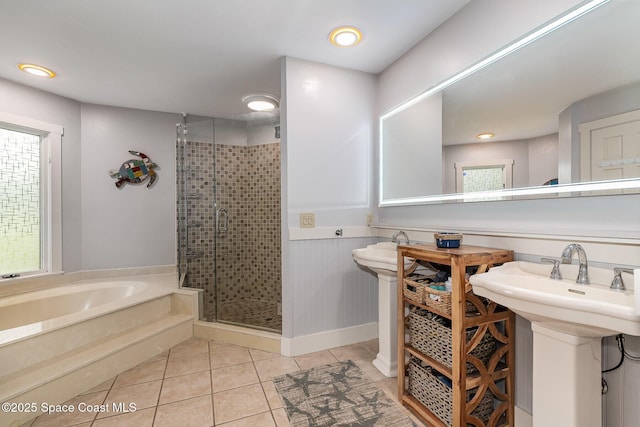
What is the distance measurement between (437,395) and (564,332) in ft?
2.42

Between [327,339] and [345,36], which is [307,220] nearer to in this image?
[327,339]

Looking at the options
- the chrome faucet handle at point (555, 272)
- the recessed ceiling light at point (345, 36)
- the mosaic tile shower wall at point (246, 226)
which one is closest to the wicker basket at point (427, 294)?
the chrome faucet handle at point (555, 272)

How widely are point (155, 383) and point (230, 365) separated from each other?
49 cm

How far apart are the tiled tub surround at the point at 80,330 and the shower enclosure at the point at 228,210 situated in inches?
14.9

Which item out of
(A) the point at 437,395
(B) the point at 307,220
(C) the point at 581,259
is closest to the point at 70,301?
(B) the point at 307,220

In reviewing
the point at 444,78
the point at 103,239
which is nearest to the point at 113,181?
the point at 103,239

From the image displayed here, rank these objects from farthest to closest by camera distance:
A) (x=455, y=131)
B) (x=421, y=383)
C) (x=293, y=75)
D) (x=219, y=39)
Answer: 1. (x=293, y=75)
2. (x=219, y=39)
3. (x=455, y=131)
4. (x=421, y=383)

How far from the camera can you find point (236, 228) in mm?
3064

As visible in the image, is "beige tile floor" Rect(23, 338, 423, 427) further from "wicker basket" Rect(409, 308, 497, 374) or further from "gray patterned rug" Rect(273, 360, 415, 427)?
"wicker basket" Rect(409, 308, 497, 374)

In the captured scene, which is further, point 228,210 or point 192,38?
point 228,210

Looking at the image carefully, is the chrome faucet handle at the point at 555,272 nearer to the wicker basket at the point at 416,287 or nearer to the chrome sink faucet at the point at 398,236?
the wicker basket at the point at 416,287

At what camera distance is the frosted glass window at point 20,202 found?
8.51 ft

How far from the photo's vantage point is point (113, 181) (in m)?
3.28

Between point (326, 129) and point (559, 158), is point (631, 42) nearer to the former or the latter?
point (559, 158)
